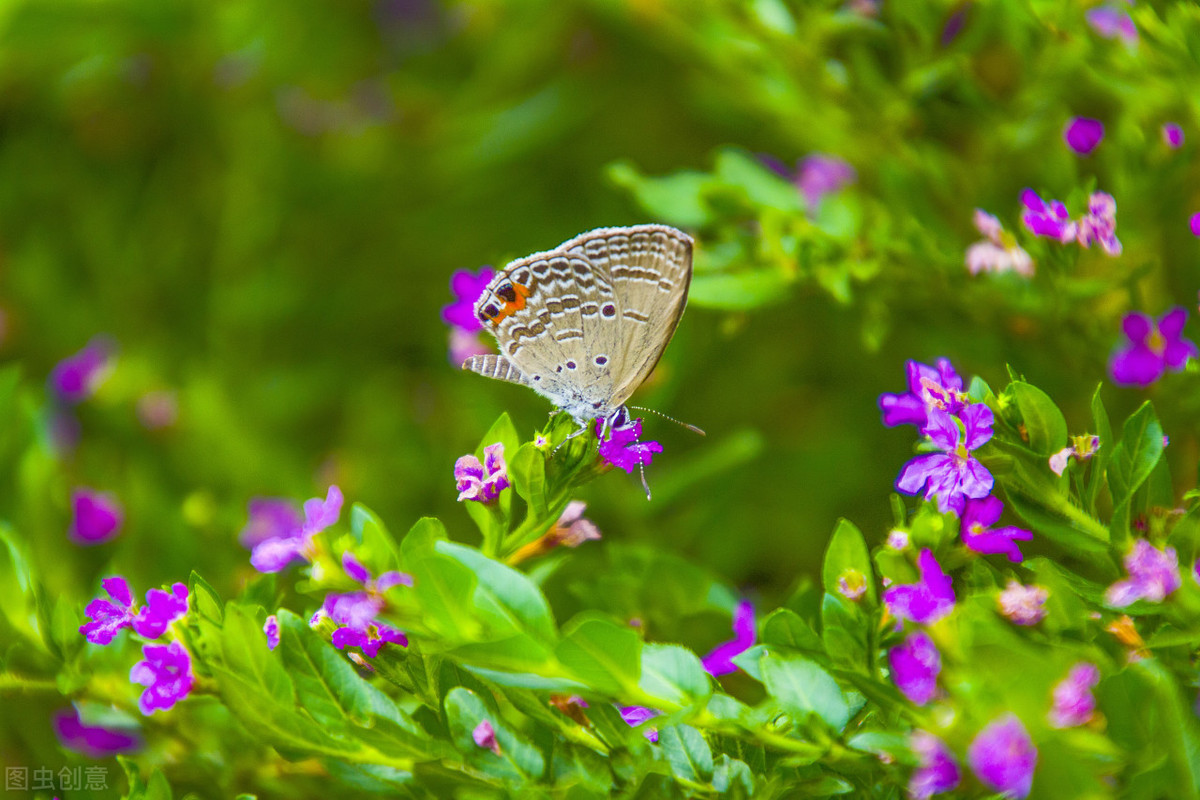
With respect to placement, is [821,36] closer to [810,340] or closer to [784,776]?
[810,340]

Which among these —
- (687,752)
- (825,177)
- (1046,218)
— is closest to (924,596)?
(687,752)

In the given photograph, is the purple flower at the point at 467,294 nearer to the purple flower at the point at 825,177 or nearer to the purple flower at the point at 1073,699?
the purple flower at the point at 825,177

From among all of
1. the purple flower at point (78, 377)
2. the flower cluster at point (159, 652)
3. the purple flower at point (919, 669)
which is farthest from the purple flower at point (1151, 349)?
the purple flower at point (78, 377)

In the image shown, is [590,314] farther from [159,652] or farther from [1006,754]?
[1006,754]

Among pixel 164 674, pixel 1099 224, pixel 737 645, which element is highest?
pixel 1099 224

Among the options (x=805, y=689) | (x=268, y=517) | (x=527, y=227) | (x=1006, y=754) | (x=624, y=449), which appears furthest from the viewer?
(x=527, y=227)

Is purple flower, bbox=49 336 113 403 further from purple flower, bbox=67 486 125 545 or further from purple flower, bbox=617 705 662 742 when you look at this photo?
purple flower, bbox=617 705 662 742

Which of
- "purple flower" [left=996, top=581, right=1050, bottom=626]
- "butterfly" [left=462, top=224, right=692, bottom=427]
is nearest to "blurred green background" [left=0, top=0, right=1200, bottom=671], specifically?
"butterfly" [left=462, top=224, right=692, bottom=427]
